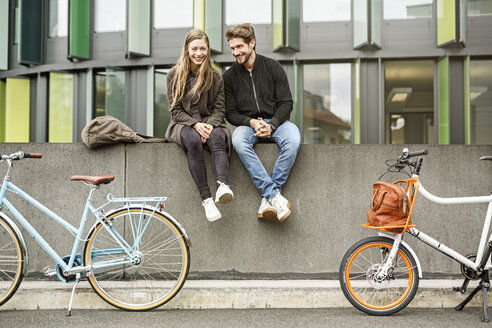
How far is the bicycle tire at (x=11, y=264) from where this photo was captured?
4156 millimetres

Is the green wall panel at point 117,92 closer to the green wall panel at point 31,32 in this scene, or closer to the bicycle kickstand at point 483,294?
the green wall panel at point 31,32

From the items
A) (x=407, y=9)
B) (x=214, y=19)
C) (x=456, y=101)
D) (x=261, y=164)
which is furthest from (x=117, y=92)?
(x=261, y=164)

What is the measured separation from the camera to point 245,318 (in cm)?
408

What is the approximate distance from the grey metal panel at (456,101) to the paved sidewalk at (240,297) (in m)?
9.60

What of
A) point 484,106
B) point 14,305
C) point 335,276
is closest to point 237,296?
point 335,276

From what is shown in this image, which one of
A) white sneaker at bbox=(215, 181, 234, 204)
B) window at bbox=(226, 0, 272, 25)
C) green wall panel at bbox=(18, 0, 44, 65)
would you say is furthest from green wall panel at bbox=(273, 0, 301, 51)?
white sneaker at bbox=(215, 181, 234, 204)

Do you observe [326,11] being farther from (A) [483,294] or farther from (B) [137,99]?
(A) [483,294]

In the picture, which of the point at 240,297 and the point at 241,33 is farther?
the point at 241,33

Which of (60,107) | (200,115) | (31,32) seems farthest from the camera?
(60,107)

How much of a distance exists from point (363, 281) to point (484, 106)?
10.8m

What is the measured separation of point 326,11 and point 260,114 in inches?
383

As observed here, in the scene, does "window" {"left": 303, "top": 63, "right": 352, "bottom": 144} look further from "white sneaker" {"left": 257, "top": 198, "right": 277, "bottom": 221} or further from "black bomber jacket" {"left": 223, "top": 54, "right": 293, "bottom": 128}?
"white sneaker" {"left": 257, "top": 198, "right": 277, "bottom": 221}

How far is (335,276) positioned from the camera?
493 cm

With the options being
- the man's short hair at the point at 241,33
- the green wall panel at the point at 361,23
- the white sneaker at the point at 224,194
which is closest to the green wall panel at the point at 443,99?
the green wall panel at the point at 361,23
